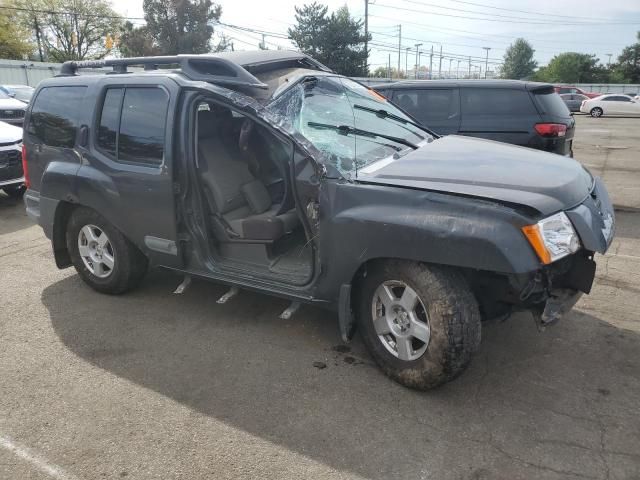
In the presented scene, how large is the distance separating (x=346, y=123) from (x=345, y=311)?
1.40 metres

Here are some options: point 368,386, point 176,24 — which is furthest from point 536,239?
point 176,24

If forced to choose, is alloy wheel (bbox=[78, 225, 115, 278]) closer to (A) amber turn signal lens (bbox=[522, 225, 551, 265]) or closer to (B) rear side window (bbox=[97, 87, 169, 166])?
(B) rear side window (bbox=[97, 87, 169, 166])

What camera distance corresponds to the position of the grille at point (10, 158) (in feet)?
25.9

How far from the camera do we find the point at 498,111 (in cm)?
748

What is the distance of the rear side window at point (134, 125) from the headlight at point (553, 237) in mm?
2647

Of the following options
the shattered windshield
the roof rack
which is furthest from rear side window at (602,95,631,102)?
the roof rack

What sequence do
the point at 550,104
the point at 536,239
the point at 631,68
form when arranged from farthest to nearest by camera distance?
the point at 631,68 < the point at 550,104 < the point at 536,239

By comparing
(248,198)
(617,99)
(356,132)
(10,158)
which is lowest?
(617,99)

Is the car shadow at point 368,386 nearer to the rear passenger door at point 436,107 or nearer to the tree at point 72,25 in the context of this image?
the rear passenger door at point 436,107

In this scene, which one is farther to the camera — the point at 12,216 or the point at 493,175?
the point at 12,216

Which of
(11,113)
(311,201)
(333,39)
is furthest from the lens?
(333,39)

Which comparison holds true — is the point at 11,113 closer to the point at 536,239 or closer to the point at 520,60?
the point at 536,239

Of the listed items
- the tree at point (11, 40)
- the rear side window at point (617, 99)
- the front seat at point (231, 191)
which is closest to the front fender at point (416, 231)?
the front seat at point (231, 191)

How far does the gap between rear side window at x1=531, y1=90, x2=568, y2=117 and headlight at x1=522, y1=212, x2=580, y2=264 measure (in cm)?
496
